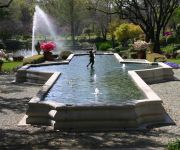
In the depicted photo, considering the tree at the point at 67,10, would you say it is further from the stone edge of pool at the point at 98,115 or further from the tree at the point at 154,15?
the stone edge of pool at the point at 98,115

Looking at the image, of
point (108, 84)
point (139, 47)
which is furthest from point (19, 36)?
point (108, 84)

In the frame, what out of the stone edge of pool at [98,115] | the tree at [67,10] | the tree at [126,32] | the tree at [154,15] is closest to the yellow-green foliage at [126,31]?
the tree at [126,32]

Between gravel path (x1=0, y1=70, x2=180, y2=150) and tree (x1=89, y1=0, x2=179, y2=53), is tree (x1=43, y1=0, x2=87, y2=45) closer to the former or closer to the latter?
tree (x1=89, y1=0, x2=179, y2=53)

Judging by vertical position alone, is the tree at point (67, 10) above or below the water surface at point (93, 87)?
above

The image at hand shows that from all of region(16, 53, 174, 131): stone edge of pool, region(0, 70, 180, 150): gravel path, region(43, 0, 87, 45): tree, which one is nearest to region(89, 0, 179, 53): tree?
region(0, 70, 180, 150): gravel path

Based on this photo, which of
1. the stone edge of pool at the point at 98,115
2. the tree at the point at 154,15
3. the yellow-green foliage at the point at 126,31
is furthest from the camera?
the yellow-green foliage at the point at 126,31

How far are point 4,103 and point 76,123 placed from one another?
5.25 metres

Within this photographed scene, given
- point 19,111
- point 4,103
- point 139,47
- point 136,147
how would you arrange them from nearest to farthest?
point 136,147 → point 19,111 → point 4,103 → point 139,47

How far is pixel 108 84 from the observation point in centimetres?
1684

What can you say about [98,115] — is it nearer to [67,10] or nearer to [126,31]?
[126,31]

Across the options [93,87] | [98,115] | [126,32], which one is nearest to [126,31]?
[126,32]

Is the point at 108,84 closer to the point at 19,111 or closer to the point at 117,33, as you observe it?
the point at 19,111

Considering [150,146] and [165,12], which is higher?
[165,12]

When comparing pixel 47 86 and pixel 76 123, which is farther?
pixel 47 86
